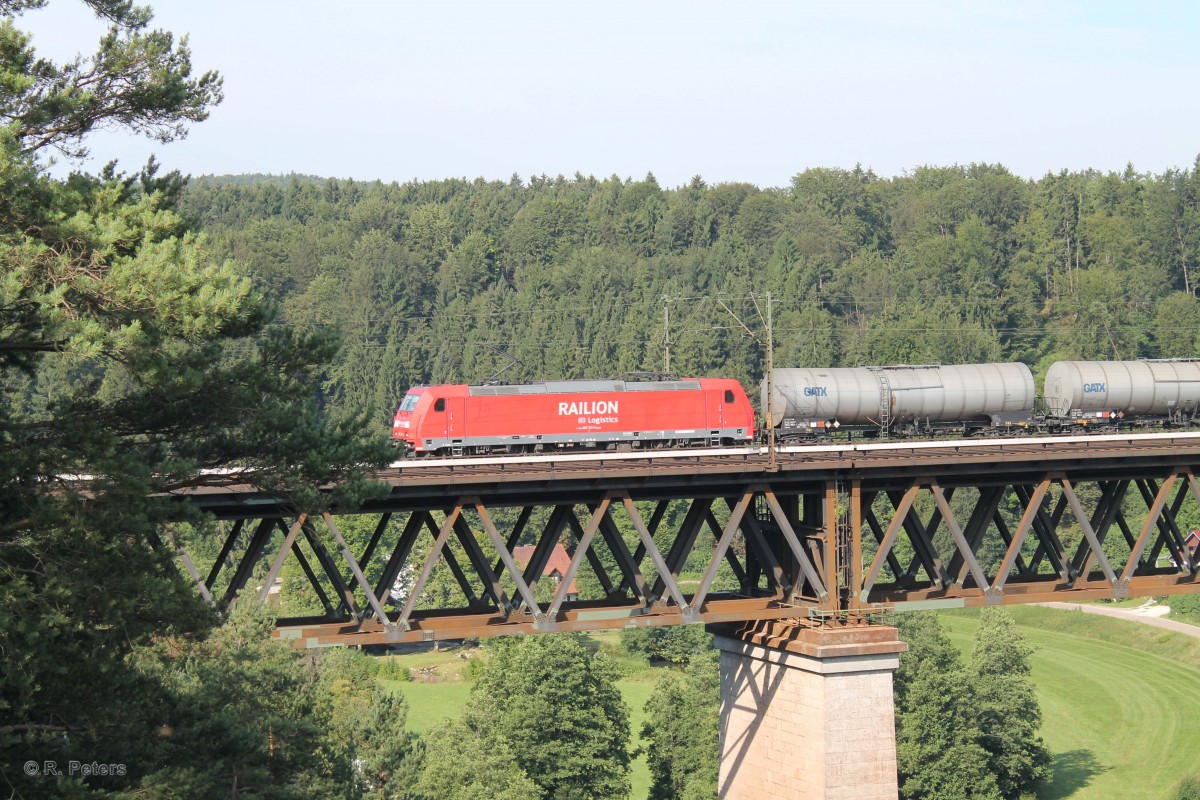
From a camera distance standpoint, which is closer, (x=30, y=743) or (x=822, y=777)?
(x=30, y=743)

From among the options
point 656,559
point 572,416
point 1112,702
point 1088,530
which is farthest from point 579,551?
point 1112,702

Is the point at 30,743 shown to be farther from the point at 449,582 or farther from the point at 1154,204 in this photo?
the point at 1154,204

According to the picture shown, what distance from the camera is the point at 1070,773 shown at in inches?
2968

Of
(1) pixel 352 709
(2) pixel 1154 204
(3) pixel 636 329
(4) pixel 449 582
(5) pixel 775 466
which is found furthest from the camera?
(2) pixel 1154 204

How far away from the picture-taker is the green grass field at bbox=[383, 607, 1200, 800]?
2940 inches

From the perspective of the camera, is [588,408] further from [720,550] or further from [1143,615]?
[1143,615]

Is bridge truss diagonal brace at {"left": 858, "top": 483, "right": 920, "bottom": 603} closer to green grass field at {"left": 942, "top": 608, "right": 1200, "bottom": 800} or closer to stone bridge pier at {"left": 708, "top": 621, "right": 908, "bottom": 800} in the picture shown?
stone bridge pier at {"left": 708, "top": 621, "right": 908, "bottom": 800}

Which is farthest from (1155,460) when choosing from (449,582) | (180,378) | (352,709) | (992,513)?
(449,582)

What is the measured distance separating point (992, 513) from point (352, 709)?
32.8m

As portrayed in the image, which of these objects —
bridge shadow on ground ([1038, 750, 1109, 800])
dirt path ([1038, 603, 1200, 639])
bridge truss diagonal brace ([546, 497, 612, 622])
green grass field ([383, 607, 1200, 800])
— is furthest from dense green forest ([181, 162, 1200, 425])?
bridge truss diagonal brace ([546, 497, 612, 622])

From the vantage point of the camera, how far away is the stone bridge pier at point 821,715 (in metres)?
38.8

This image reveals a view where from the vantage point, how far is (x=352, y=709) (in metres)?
63.8

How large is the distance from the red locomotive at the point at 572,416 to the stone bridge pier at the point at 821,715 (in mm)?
14904

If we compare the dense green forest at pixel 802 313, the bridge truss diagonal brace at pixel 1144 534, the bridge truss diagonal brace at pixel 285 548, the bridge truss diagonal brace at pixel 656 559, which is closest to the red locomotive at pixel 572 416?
the bridge truss diagonal brace at pixel 656 559
